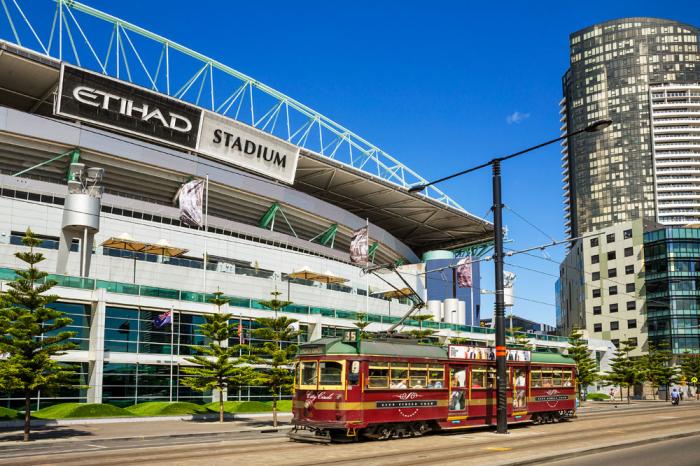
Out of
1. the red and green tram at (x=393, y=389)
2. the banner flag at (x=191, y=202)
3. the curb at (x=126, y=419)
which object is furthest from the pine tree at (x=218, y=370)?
the banner flag at (x=191, y=202)

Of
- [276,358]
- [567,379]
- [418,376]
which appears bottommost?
[567,379]

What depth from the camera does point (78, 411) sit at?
3544 cm

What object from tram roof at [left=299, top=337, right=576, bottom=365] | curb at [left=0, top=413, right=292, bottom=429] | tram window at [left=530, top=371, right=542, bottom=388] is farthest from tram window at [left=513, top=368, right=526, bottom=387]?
curb at [left=0, top=413, right=292, bottom=429]

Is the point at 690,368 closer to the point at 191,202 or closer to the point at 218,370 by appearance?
the point at 191,202

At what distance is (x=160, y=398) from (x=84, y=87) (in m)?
29.5

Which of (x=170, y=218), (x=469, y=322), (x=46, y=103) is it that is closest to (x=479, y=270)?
(x=469, y=322)

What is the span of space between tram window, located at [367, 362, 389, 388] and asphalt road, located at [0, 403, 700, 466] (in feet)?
6.58

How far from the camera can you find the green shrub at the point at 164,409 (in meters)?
38.8

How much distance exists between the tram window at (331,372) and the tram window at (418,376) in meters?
3.36

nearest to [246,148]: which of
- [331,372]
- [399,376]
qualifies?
[399,376]

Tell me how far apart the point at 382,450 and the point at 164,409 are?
69.7 ft

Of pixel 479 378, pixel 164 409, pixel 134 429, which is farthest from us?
pixel 164 409

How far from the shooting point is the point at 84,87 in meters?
58.3

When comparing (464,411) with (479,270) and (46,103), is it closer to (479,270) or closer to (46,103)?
(46,103)
